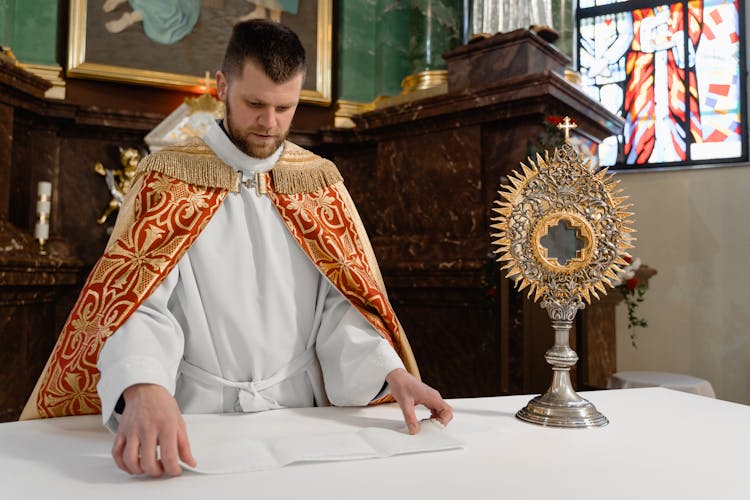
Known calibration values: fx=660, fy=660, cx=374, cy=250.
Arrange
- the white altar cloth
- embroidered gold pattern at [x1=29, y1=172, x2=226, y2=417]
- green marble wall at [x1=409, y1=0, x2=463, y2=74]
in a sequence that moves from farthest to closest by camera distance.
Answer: green marble wall at [x1=409, y1=0, x2=463, y2=74], embroidered gold pattern at [x1=29, y1=172, x2=226, y2=417], the white altar cloth

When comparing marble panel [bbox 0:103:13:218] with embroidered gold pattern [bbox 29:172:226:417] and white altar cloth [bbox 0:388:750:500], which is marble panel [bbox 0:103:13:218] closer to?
embroidered gold pattern [bbox 29:172:226:417]

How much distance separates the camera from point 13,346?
4270mm

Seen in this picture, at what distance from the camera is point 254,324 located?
1.81 m

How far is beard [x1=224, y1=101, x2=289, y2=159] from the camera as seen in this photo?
189cm

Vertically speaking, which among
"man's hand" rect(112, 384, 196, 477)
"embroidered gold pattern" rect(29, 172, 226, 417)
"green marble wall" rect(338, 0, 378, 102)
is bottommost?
"man's hand" rect(112, 384, 196, 477)

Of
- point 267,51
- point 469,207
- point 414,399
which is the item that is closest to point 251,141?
point 267,51

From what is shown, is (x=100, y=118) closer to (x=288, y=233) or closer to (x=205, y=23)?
(x=205, y=23)

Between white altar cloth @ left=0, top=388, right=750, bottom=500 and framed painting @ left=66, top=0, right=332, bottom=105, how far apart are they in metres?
4.36

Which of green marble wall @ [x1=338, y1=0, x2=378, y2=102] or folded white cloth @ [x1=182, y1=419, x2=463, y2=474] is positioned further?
green marble wall @ [x1=338, y1=0, x2=378, y2=102]

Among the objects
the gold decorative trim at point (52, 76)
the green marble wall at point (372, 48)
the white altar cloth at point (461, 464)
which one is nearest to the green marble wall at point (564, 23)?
the green marble wall at point (372, 48)

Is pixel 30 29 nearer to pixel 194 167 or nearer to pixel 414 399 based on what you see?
pixel 194 167

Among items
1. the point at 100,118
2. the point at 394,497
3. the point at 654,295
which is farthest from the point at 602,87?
the point at 394,497

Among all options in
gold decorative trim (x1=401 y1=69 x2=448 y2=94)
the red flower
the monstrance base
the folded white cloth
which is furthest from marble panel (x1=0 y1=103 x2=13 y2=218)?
the red flower

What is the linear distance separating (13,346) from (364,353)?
11.3 ft
